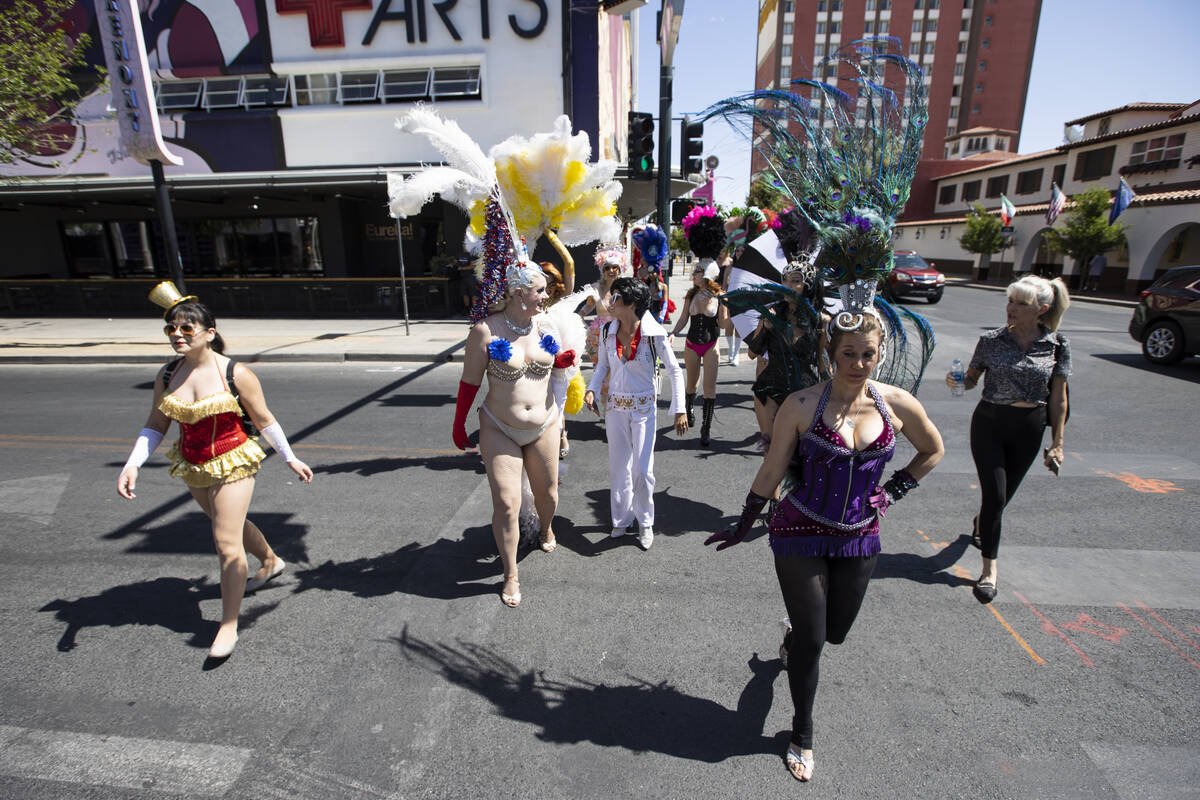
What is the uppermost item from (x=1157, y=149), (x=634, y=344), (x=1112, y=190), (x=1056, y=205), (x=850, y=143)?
(x=1157, y=149)

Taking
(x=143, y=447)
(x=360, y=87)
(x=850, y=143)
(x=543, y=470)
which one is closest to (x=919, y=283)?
(x=360, y=87)

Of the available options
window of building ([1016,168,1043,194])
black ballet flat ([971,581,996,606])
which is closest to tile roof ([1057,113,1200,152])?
window of building ([1016,168,1043,194])

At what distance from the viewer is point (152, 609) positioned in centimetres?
358

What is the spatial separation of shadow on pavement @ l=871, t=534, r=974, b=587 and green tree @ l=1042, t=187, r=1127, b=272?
26629 millimetres

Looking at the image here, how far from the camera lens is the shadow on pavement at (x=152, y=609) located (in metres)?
3.39

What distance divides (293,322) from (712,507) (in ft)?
47.0

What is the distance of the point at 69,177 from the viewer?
17.1 metres

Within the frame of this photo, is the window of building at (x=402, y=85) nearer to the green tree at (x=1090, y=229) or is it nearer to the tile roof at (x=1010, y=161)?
the green tree at (x=1090, y=229)

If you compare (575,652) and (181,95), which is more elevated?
(181,95)

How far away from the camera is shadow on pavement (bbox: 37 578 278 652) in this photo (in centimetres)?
339

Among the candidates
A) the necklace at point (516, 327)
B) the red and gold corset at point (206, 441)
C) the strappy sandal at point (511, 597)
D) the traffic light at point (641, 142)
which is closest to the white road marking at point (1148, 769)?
the strappy sandal at point (511, 597)

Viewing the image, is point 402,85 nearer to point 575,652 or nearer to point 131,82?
point 131,82

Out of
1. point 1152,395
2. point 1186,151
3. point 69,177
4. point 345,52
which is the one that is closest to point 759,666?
point 1152,395

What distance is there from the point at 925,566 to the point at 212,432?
4378 mm
